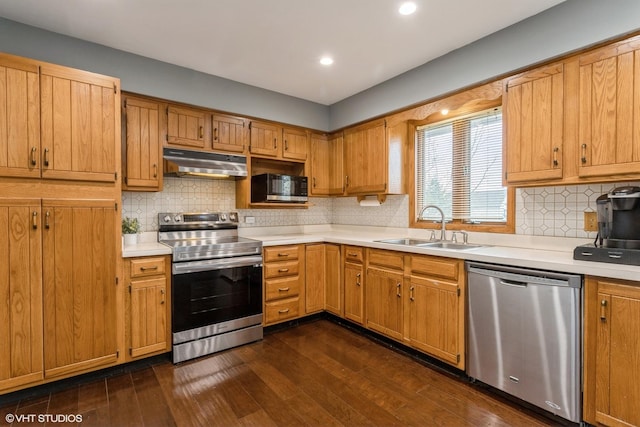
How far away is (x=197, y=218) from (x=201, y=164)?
0.63 meters

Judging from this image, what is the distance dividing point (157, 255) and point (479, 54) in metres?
3.11

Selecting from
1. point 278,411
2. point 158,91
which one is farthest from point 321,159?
point 278,411

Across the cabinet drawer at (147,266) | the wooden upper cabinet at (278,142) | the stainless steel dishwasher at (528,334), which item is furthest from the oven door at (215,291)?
the stainless steel dishwasher at (528,334)

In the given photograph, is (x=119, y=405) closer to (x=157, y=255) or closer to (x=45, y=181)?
(x=157, y=255)

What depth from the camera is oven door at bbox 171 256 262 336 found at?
2654mm

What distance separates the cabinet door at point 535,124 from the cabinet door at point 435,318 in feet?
3.32

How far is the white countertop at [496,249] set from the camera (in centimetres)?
175

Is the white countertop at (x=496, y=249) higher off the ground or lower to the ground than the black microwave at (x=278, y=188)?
lower

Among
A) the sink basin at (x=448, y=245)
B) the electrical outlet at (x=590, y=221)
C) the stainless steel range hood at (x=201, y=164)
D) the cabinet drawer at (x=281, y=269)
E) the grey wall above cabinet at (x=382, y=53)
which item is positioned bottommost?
the cabinet drawer at (x=281, y=269)

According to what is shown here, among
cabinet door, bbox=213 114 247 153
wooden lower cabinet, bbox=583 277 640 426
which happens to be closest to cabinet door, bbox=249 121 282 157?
cabinet door, bbox=213 114 247 153

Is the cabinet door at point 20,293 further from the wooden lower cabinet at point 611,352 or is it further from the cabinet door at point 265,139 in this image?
the wooden lower cabinet at point 611,352

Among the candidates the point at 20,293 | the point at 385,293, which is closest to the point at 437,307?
the point at 385,293

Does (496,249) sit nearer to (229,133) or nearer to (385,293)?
(385,293)

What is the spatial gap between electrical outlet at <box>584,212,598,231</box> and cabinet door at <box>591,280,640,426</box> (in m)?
0.69
